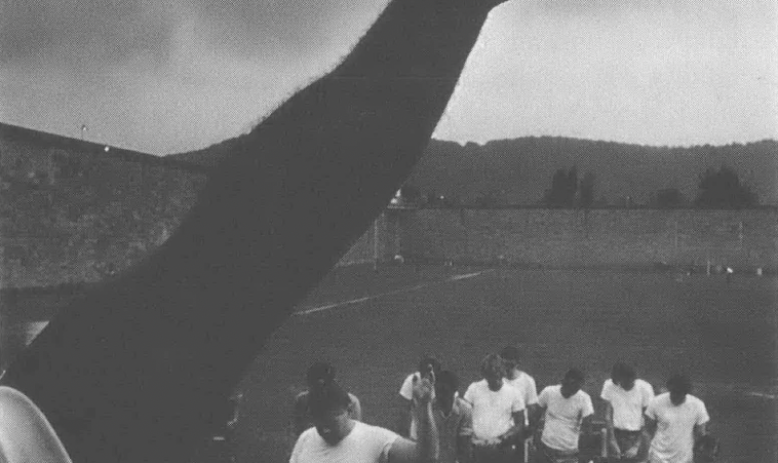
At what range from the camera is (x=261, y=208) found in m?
1.31

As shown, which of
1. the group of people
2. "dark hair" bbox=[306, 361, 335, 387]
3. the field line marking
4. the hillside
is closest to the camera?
"dark hair" bbox=[306, 361, 335, 387]

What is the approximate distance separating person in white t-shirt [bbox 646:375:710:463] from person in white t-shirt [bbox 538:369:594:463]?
0.84m

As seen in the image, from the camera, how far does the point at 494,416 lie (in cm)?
710

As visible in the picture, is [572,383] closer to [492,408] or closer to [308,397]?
[492,408]

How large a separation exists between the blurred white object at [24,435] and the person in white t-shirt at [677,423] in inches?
253

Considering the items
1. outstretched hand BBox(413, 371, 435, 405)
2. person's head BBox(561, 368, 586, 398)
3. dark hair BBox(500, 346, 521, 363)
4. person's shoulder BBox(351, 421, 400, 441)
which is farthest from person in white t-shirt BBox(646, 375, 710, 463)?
outstretched hand BBox(413, 371, 435, 405)

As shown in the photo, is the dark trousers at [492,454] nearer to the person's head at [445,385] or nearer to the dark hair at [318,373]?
the person's head at [445,385]

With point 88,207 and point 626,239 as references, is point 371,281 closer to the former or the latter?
point 626,239

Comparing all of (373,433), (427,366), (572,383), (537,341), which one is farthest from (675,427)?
(537,341)

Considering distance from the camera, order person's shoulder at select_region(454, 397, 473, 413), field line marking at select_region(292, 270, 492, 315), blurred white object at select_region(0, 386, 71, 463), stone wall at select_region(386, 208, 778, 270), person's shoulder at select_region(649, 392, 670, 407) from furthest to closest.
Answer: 1. stone wall at select_region(386, 208, 778, 270)
2. field line marking at select_region(292, 270, 492, 315)
3. person's shoulder at select_region(454, 397, 473, 413)
4. person's shoulder at select_region(649, 392, 670, 407)
5. blurred white object at select_region(0, 386, 71, 463)

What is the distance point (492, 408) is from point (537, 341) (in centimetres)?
1477

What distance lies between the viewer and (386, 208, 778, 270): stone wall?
56.3 meters

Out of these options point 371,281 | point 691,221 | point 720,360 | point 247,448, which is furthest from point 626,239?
point 247,448

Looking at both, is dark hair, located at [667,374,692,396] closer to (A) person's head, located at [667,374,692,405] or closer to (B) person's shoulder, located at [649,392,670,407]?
(A) person's head, located at [667,374,692,405]
